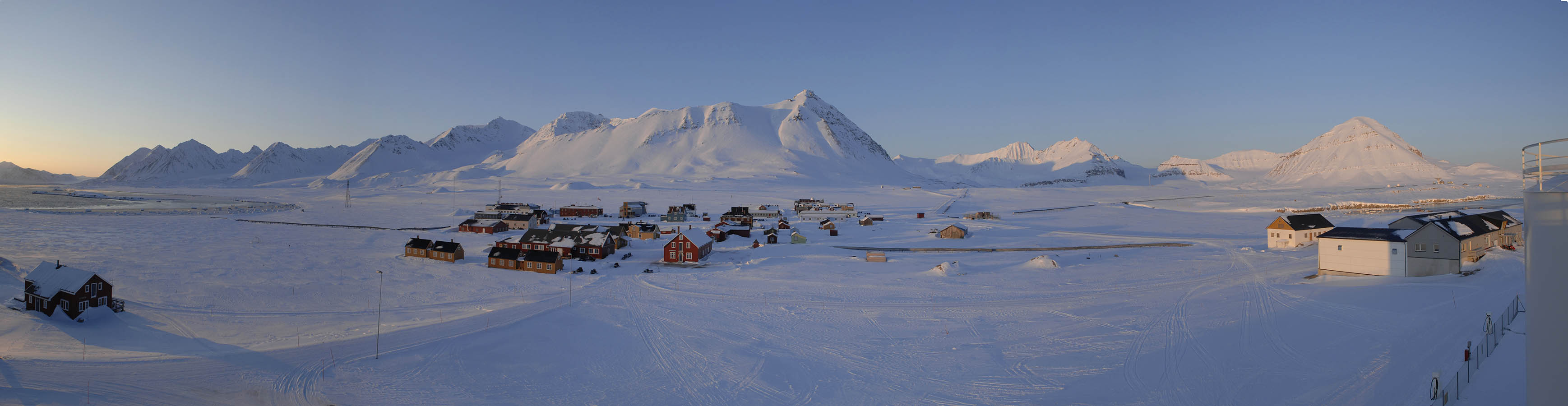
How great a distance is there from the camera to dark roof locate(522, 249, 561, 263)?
29328 millimetres

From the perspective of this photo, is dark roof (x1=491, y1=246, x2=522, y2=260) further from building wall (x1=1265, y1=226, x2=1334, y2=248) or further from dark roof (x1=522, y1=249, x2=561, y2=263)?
building wall (x1=1265, y1=226, x2=1334, y2=248)

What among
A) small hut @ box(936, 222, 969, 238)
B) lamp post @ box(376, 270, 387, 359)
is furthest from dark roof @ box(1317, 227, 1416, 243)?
lamp post @ box(376, 270, 387, 359)

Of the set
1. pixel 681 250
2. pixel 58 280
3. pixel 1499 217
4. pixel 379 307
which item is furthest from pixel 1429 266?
pixel 58 280

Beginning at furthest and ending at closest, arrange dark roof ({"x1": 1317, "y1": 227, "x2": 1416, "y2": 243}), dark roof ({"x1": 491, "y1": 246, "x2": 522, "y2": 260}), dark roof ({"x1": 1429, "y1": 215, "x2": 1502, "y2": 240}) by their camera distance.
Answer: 1. dark roof ({"x1": 491, "y1": 246, "x2": 522, "y2": 260})
2. dark roof ({"x1": 1317, "y1": 227, "x2": 1416, "y2": 243})
3. dark roof ({"x1": 1429, "y1": 215, "x2": 1502, "y2": 240})

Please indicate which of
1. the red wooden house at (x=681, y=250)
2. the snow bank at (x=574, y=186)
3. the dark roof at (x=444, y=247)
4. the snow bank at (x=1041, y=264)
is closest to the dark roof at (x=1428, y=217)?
the snow bank at (x=1041, y=264)

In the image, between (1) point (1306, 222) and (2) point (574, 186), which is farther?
(2) point (574, 186)

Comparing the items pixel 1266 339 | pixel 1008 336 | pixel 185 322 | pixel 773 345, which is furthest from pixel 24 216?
pixel 1266 339

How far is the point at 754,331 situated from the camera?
18094 millimetres

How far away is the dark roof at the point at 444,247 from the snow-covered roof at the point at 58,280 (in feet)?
45.2

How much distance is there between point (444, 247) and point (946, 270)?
25905mm

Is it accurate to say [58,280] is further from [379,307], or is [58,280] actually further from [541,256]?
[541,256]

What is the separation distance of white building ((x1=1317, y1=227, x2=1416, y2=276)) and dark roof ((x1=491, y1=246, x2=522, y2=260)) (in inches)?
1360

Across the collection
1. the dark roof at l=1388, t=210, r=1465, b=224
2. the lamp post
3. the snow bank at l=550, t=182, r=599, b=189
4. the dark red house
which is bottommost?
the lamp post

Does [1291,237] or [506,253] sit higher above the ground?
[1291,237]
